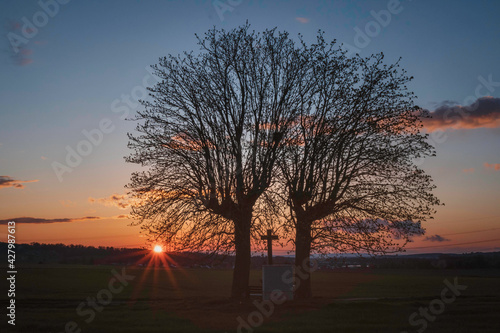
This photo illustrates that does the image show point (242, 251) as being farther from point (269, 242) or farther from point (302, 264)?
point (302, 264)

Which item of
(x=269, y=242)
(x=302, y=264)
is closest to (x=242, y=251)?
(x=269, y=242)

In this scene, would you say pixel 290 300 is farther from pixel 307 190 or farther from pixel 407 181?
pixel 407 181

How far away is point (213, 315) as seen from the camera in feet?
66.0

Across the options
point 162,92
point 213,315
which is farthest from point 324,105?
point 213,315

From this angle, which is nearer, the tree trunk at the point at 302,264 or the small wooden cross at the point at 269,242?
the small wooden cross at the point at 269,242

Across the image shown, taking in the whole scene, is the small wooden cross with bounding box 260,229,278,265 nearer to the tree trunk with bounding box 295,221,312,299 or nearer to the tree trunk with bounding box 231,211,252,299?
the tree trunk with bounding box 231,211,252,299

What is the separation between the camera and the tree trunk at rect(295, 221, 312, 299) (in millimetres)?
24531

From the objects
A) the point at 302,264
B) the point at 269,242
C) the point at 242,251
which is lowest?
the point at 302,264

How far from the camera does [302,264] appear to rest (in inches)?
992

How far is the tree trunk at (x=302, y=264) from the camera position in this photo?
24.5 meters

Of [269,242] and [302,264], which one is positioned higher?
[269,242]

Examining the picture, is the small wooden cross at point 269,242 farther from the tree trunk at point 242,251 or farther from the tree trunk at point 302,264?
the tree trunk at point 302,264

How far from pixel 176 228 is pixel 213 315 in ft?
18.5

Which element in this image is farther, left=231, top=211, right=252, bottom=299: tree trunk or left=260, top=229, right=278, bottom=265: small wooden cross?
left=231, top=211, right=252, bottom=299: tree trunk
